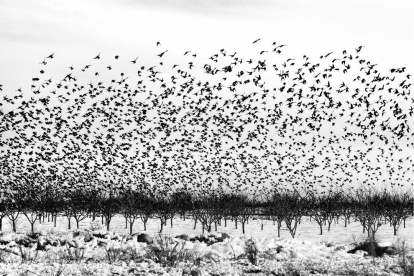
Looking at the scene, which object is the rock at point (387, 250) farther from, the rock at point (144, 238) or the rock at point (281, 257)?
the rock at point (144, 238)

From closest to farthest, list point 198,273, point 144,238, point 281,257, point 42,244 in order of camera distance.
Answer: point 198,273
point 281,257
point 42,244
point 144,238

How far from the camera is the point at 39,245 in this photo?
1587cm

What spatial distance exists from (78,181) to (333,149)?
98.9ft

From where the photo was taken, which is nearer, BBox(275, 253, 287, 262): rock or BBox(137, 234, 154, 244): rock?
BBox(275, 253, 287, 262): rock

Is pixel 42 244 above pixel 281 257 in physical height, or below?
below

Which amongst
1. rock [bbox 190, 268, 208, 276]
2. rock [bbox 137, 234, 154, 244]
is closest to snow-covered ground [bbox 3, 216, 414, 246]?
rock [bbox 137, 234, 154, 244]

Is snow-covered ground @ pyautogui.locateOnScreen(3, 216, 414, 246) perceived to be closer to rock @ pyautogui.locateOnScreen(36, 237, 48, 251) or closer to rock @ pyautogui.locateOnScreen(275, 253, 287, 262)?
rock @ pyautogui.locateOnScreen(36, 237, 48, 251)

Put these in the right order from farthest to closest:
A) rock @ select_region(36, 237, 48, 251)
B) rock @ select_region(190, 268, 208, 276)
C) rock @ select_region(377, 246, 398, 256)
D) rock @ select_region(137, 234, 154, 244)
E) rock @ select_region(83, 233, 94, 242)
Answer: rock @ select_region(83, 233, 94, 242) → rock @ select_region(137, 234, 154, 244) → rock @ select_region(36, 237, 48, 251) → rock @ select_region(377, 246, 398, 256) → rock @ select_region(190, 268, 208, 276)

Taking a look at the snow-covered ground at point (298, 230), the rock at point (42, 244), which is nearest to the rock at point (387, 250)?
the rock at point (42, 244)

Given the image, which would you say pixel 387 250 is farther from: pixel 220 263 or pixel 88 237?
pixel 88 237

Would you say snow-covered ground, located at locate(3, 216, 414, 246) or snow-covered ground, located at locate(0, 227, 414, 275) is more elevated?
snow-covered ground, located at locate(0, 227, 414, 275)

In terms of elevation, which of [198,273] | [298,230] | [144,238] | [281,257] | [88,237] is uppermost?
[198,273]

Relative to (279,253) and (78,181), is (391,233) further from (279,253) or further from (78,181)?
(78,181)

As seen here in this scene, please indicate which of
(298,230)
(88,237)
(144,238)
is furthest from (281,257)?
(298,230)
